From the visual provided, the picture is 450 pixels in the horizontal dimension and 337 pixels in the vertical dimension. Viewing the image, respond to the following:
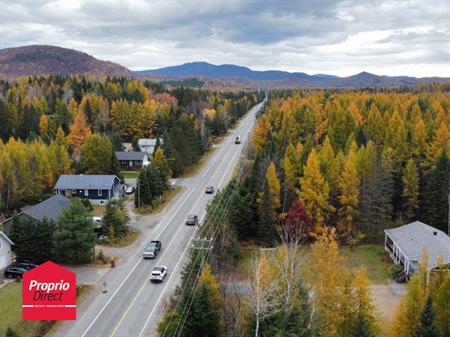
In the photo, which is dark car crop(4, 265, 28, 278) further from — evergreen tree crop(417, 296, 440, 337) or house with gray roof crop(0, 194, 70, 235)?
evergreen tree crop(417, 296, 440, 337)

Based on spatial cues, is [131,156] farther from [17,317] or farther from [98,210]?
[17,317]

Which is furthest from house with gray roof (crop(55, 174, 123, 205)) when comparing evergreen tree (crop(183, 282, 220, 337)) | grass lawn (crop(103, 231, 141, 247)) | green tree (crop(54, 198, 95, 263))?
evergreen tree (crop(183, 282, 220, 337))

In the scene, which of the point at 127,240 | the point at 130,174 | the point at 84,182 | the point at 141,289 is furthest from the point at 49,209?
the point at 130,174

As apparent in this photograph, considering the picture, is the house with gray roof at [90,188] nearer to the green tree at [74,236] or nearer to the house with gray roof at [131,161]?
the green tree at [74,236]

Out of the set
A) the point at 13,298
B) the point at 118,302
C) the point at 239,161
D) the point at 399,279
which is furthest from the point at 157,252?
the point at 239,161

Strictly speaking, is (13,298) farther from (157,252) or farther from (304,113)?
(304,113)

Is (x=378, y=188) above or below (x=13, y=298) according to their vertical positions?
above
